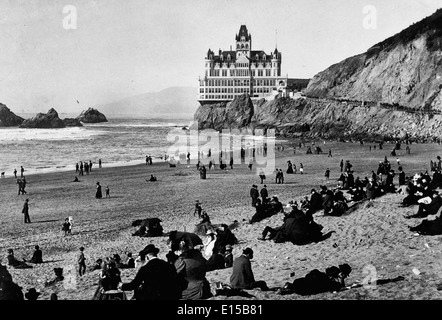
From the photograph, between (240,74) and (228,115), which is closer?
(228,115)

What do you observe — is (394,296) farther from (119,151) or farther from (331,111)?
(331,111)

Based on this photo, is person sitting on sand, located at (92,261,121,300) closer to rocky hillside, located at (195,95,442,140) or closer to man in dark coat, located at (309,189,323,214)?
man in dark coat, located at (309,189,323,214)

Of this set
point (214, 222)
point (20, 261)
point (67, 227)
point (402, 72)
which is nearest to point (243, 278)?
point (20, 261)

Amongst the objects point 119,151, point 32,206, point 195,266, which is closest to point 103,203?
point 32,206

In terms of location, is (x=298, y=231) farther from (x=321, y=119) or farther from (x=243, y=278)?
(x=321, y=119)

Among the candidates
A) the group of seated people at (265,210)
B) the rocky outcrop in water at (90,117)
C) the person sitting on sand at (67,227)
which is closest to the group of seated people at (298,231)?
the group of seated people at (265,210)

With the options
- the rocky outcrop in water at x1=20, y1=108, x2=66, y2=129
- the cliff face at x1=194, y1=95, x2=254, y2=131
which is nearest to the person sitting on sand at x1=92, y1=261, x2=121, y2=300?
the cliff face at x1=194, y1=95, x2=254, y2=131
